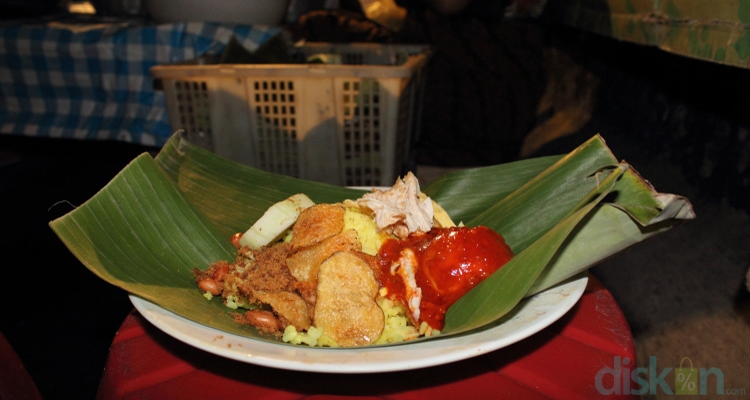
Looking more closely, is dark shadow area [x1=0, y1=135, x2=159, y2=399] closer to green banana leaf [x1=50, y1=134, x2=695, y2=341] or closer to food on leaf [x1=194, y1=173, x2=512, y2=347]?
green banana leaf [x1=50, y1=134, x2=695, y2=341]

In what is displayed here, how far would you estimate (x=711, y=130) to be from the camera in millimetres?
2182

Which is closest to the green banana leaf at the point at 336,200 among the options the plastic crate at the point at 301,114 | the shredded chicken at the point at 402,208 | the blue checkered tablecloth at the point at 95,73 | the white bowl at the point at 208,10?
the shredded chicken at the point at 402,208

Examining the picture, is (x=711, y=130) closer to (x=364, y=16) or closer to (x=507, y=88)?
(x=507, y=88)

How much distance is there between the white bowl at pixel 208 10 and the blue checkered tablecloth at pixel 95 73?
13 centimetres

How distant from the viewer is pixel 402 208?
1.07 m

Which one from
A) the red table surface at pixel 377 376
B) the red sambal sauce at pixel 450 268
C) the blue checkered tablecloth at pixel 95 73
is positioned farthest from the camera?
the blue checkered tablecloth at pixel 95 73

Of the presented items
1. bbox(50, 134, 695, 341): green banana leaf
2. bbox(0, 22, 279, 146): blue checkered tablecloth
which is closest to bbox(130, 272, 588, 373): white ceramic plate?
bbox(50, 134, 695, 341): green banana leaf

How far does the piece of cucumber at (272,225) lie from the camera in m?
1.10

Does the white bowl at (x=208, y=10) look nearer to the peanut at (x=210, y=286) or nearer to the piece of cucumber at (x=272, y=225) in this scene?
the piece of cucumber at (x=272, y=225)

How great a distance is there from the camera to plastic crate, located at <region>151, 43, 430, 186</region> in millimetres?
2129

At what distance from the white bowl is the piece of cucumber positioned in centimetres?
226

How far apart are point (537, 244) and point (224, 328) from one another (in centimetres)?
52

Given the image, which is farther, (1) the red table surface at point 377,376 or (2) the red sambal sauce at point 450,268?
(2) the red sambal sauce at point 450,268

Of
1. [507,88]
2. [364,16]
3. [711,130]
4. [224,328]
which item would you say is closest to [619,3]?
[711,130]
